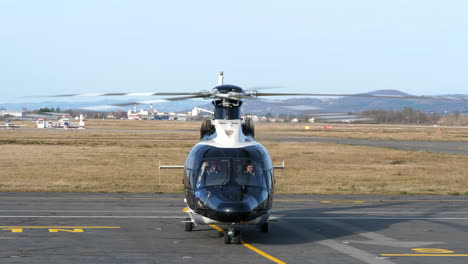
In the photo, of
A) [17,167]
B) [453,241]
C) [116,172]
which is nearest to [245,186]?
[453,241]

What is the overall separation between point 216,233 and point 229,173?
2905mm

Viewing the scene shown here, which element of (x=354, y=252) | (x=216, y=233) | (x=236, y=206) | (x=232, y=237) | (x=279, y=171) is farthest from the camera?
(x=279, y=171)

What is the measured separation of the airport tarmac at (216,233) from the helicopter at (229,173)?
2.81 feet

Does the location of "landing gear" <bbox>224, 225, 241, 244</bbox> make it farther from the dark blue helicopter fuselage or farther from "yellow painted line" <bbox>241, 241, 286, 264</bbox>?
the dark blue helicopter fuselage

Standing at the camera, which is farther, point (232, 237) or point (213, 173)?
point (213, 173)

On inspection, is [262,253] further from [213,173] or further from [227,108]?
[227,108]

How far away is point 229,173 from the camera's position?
1825cm

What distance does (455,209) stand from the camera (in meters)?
28.2

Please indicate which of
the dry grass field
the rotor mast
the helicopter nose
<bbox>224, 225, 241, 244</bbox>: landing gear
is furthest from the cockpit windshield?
the dry grass field

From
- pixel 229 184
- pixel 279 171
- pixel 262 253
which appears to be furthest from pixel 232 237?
pixel 279 171

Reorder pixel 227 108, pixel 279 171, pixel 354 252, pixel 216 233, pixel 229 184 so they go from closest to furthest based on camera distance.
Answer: pixel 354 252 → pixel 229 184 → pixel 216 233 → pixel 227 108 → pixel 279 171

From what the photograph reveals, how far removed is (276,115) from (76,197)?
1275 centimetres

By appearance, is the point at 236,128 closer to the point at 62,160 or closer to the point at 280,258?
the point at 280,258

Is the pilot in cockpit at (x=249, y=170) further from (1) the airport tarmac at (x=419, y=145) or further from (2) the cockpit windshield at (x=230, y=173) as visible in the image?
(1) the airport tarmac at (x=419, y=145)
